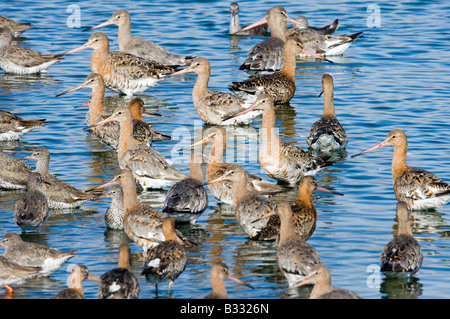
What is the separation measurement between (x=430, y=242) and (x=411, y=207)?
1263mm

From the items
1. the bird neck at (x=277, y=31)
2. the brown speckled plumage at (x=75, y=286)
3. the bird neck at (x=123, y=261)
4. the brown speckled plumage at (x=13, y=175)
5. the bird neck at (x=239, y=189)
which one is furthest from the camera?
the bird neck at (x=277, y=31)

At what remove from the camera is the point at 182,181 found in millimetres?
13008

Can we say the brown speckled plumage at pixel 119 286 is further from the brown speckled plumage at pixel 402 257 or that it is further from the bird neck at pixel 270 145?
the bird neck at pixel 270 145

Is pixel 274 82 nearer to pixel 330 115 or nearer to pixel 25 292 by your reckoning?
pixel 330 115

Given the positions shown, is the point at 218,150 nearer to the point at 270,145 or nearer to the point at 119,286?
the point at 270,145

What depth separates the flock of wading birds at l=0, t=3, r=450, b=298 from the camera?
1029 centimetres

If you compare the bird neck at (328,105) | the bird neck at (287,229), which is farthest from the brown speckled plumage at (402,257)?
the bird neck at (328,105)

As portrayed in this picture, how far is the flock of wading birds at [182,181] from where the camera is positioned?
1029 cm

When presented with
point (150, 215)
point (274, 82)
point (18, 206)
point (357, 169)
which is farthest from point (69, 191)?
point (274, 82)

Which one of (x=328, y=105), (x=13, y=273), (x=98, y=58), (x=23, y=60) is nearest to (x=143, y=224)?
(x=13, y=273)

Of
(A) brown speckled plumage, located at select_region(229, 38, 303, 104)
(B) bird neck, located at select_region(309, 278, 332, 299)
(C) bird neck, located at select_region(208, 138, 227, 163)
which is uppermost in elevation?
(A) brown speckled plumage, located at select_region(229, 38, 303, 104)

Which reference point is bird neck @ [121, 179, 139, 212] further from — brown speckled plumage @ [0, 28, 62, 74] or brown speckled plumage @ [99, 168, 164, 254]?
brown speckled plumage @ [0, 28, 62, 74]

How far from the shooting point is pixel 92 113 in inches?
677

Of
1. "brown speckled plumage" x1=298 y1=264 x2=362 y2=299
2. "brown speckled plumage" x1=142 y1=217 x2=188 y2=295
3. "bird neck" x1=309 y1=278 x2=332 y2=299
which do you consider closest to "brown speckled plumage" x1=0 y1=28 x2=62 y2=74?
"brown speckled plumage" x1=142 y1=217 x2=188 y2=295
